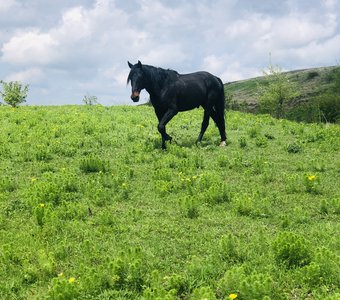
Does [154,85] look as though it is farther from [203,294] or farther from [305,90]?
[305,90]

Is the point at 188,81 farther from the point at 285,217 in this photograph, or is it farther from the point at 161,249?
the point at 161,249

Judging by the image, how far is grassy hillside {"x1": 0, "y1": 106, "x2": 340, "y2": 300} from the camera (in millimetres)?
6238

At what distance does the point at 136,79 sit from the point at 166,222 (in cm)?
736

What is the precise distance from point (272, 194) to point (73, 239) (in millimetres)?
5287

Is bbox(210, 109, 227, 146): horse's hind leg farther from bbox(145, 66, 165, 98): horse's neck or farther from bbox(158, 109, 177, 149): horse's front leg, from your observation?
bbox(145, 66, 165, 98): horse's neck

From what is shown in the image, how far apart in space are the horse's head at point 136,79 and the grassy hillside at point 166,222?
217 centimetres

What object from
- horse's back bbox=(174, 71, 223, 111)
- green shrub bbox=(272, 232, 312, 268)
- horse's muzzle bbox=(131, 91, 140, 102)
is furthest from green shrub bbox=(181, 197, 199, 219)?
horse's back bbox=(174, 71, 223, 111)

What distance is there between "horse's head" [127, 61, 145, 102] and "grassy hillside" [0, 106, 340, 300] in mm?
2169

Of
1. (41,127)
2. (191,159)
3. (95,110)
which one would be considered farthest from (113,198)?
(95,110)

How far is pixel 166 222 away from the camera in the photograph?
880 cm

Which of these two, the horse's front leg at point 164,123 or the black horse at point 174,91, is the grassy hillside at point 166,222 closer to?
the horse's front leg at point 164,123

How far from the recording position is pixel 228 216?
9.12 m

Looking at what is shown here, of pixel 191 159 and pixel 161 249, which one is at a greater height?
pixel 191 159

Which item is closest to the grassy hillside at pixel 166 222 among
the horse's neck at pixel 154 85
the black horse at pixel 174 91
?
the black horse at pixel 174 91
